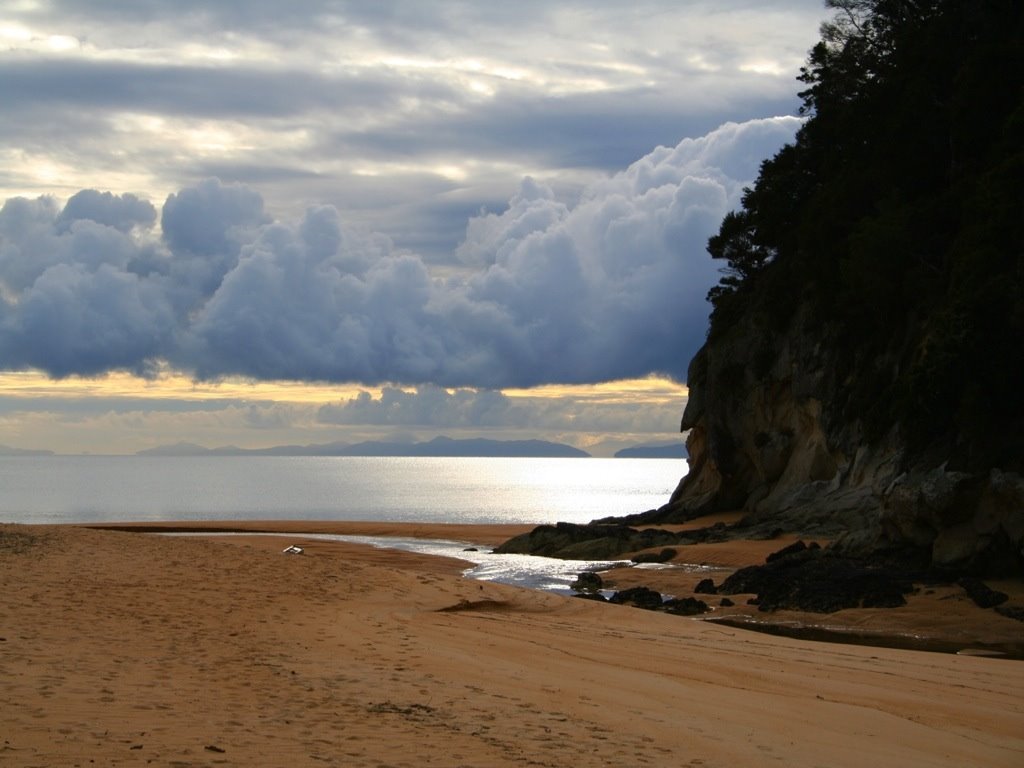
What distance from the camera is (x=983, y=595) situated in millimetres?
23547

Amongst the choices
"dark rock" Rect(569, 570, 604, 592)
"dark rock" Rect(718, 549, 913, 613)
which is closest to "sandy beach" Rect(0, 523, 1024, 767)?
"dark rock" Rect(718, 549, 913, 613)

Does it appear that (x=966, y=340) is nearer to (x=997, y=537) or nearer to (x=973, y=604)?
(x=997, y=537)

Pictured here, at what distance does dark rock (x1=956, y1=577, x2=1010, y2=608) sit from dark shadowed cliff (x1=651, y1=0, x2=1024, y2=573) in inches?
55.6

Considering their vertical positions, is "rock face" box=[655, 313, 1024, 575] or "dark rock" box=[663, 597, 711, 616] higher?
"rock face" box=[655, 313, 1024, 575]

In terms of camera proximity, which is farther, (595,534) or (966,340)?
(595,534)

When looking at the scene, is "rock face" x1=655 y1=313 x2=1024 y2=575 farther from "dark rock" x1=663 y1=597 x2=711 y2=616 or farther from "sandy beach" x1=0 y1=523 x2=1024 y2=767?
"dark rock" x1=663 y1=597 x2=711 y2=616

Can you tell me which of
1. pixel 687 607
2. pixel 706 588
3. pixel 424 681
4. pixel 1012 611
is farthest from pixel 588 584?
pixel 424 681

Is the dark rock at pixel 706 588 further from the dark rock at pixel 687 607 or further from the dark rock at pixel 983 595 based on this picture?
the dark rock at pixel 983 595

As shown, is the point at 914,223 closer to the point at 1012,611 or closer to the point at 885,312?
the point at 885,312

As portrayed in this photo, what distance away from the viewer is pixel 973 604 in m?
23.6

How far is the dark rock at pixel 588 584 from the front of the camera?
3169 cm

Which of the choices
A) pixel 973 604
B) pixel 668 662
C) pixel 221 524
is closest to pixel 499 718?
pixel 668 662

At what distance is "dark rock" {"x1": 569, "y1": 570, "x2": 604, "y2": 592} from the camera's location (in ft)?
104

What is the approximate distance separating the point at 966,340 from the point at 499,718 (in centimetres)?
2075
